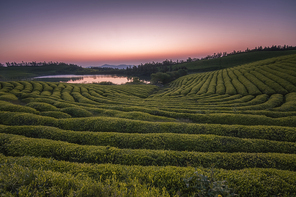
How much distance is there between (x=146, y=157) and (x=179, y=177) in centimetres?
283

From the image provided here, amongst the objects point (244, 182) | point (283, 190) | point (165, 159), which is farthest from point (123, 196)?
point (283, 190)

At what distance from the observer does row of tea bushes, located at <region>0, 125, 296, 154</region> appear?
9.77 meters

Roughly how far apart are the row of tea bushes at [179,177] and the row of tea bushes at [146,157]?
137 cm

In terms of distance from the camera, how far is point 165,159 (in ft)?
26.3

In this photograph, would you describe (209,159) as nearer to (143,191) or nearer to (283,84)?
(143,191)

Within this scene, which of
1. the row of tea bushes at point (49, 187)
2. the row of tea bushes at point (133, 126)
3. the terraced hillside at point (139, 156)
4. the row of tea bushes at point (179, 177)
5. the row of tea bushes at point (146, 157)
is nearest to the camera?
the row of tea bushes at point (49, 187)

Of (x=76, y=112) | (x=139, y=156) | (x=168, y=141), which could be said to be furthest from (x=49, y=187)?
Result: (x=76, y=112)

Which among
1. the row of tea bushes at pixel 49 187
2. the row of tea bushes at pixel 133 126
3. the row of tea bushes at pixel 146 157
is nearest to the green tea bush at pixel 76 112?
the row of tea bushes at pixel 133 126

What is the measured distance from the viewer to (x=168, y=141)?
406 inches

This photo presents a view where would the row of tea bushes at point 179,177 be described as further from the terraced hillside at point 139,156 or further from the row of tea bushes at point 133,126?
the row of tea bushes at point 133,126

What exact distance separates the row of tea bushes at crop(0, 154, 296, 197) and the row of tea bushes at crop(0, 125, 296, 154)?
3462 mm

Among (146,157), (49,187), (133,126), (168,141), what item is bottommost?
(168,141)

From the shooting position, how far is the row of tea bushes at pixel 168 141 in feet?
32.0

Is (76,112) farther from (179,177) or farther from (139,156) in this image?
(179,177)
